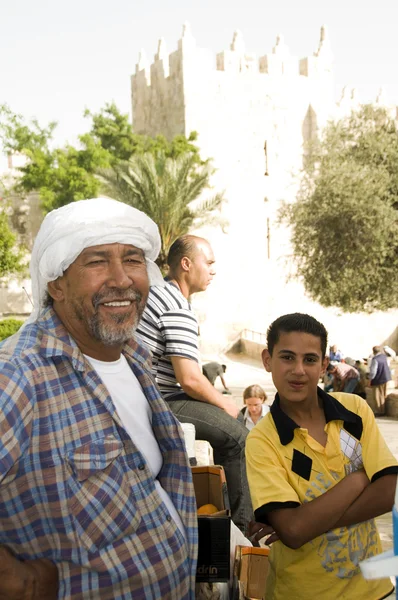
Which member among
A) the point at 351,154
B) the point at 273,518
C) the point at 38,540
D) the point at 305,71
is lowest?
the point at 273,518

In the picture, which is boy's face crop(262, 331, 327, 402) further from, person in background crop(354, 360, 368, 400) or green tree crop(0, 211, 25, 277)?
green tree crop(0, 211, 25, 277)

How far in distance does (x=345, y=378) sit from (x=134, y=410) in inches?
465

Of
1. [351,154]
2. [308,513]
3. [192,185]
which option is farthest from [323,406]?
[192,185]

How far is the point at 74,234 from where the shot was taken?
Answer: 1883 mm

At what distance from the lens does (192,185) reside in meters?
21.0

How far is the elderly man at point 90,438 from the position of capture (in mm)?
1620

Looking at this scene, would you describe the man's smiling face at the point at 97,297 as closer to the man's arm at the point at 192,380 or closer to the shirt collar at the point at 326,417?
the shirt collar at the point at 326,417

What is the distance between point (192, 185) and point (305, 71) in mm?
14585

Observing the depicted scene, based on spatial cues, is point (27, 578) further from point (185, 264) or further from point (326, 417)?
point (185, 264)

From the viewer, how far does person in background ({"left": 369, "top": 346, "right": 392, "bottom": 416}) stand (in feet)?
41.0

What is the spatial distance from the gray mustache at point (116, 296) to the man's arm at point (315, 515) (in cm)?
71

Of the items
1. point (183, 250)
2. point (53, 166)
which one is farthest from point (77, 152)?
point (183, 250)

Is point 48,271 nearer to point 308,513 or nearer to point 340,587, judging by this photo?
point 308,513

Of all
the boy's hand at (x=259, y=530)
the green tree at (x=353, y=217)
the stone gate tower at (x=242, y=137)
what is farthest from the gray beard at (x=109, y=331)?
the stone gate tower at (x=242, y=137)
